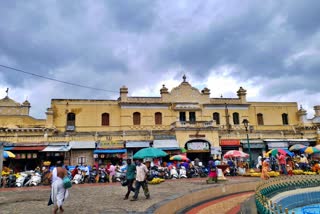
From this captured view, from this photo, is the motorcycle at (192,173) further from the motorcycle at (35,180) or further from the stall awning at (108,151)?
the motorcycle at (35,180)

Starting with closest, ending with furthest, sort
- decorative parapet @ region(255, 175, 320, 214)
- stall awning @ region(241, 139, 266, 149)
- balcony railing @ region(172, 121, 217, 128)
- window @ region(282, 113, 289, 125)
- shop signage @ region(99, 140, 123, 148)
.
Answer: decorative parapet @ region(255, 175, 320, 214) < shop signage @ region(99, 140, 123, 148) < balcony railing @ region(172, 121, 217, 128) < stall awning @ region(241, 139, 266, 149) < window @ region(282, 113, 289, 125)

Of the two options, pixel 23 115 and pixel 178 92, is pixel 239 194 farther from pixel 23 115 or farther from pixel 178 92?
pixel 23 115

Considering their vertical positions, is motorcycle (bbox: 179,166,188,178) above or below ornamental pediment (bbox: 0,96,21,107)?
below

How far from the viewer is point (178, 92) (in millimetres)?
31203

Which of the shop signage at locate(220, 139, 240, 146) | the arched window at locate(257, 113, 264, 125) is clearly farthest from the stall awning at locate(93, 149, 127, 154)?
the arched window at locate(257, 113, 264, 125)

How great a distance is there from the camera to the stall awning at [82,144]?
24703 mm

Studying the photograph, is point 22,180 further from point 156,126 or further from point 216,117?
point 216,117

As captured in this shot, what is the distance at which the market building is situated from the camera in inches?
992

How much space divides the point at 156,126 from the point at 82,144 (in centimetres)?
826

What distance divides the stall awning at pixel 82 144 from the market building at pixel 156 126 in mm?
88

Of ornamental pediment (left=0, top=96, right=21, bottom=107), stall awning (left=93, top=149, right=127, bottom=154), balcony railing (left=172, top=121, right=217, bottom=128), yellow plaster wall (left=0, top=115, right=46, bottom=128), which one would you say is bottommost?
stall awning (left=93, top=149, right=127, bottom=154)

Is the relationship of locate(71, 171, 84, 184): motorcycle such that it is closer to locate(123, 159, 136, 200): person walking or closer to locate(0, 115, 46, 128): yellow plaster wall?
locate(123, 159, 136, 200): person walking

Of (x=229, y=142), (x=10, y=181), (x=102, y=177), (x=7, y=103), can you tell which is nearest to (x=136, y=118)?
(x=229, y=142)

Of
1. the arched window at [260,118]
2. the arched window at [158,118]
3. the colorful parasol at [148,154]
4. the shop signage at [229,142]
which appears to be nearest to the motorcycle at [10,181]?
the colorful parasol at [148,154]
